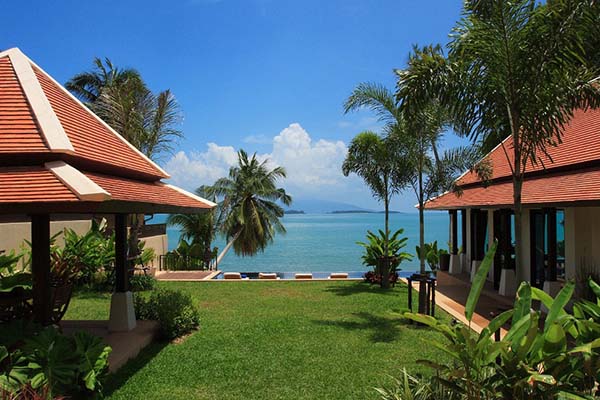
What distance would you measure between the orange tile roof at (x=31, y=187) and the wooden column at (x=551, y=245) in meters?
9.99

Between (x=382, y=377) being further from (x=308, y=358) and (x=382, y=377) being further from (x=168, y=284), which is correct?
(x=168, y=284)

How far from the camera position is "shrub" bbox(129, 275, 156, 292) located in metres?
15.1

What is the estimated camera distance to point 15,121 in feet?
20.3

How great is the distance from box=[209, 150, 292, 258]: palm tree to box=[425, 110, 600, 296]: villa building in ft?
46.9

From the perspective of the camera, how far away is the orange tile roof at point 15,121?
5.75 metres

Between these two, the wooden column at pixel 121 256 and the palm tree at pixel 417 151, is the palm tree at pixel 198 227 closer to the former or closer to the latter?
the palm tree at pixel 417 151

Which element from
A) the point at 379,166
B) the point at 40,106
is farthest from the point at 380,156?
the point at 40,106

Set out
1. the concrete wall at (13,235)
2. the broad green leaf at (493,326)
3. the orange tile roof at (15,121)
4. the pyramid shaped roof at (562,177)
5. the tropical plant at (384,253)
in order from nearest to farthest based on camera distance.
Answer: the broad green leaf at (493,326)
the orange tile roof at (15,121)
the pyramid shaped roof at (562,177)
the concrete wall at (13,235)
the tropical plant at (384,253)

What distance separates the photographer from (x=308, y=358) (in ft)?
24.7

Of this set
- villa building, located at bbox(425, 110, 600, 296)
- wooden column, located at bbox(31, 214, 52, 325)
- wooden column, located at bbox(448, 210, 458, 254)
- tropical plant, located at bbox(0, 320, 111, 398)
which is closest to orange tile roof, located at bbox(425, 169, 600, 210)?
villa building, located at bbox(425, 110, 600, 296)

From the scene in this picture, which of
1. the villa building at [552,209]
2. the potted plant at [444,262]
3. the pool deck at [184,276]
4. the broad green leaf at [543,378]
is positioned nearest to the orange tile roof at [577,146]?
the villa building at [552,209]

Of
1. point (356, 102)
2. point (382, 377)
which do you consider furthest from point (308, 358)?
point (356, 102)

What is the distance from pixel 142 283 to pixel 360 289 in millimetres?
7441

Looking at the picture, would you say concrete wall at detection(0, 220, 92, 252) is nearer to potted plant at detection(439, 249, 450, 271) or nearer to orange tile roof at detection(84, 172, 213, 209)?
orange tile roof at detection(84, 172, 213, 209)
